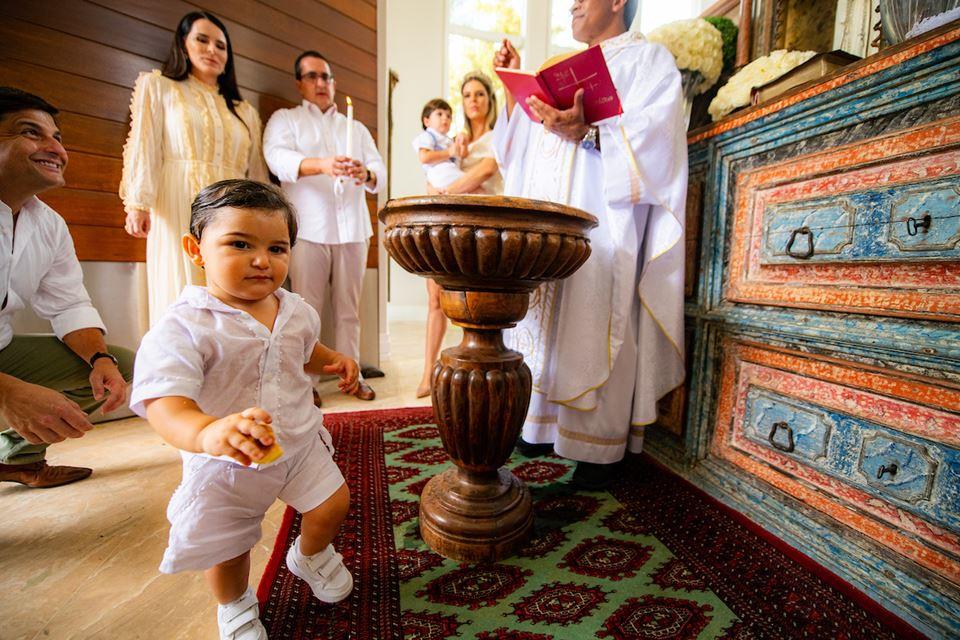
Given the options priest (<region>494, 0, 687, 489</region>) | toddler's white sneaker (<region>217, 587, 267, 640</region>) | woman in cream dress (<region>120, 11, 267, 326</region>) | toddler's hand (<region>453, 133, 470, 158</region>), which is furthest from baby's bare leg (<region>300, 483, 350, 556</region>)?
toddler's hand (<region>453, 133, 470, 158</region>)

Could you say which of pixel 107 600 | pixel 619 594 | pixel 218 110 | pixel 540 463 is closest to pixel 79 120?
pixel 218 110

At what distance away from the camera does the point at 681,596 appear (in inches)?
37.1

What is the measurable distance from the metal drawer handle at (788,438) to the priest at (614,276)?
0.98ft

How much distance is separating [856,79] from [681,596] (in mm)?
1172

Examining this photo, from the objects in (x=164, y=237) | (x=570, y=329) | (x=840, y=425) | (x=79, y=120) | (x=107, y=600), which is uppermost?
(x=79, y=120)

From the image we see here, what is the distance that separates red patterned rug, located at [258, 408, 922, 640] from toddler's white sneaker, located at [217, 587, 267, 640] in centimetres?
6

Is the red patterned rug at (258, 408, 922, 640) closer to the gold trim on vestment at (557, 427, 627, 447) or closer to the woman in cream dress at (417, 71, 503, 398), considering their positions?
the gold trim on vestment at (557, 427, 627, 447)

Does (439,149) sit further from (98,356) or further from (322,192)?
(98,356)

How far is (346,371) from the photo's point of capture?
91cm

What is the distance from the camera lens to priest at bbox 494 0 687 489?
4.06ft

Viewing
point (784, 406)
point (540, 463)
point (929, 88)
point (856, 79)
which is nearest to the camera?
point (929, 88)

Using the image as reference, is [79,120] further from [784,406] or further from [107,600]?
[784,406]

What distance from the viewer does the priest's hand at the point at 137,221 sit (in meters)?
1.74

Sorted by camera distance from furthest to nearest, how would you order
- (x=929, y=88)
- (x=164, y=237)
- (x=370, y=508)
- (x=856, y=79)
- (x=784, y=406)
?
(x=164, y=237)
(x=370, y=508)
(x=784, y=406)
(x=856, y=79)
(x=929, y=88)
